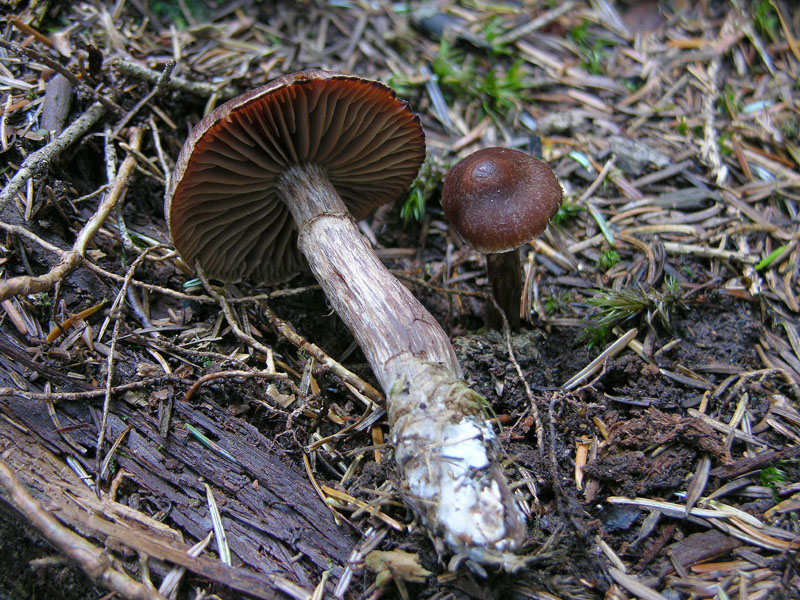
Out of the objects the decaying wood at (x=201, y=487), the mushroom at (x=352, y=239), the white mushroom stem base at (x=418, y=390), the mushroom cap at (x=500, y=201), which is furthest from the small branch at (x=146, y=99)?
the mushroom cap at (x=500, y=201)

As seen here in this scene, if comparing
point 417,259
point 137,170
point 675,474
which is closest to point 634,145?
point 417,259

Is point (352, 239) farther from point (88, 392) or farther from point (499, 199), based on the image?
point (88, 392)

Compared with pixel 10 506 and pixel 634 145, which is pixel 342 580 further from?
pixel 634 145

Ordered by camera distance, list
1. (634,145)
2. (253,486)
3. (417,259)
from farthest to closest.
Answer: (634,145)
(417,259)
(253,486)

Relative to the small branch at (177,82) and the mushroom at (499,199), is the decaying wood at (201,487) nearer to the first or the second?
the mushroom at (499,199)

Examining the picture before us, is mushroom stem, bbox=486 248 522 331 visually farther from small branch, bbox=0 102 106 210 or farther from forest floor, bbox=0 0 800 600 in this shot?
small branch, bbox=0 102 106 210

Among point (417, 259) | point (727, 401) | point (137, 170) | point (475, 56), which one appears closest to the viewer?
point (727, 401)

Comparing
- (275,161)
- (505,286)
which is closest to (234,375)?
(275,161)
